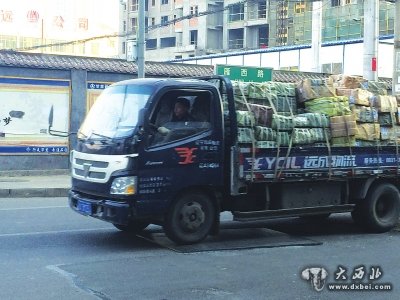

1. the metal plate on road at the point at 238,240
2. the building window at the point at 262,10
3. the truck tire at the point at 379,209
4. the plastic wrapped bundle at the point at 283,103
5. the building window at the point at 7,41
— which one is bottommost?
the metal plate on road at the point at 238,240

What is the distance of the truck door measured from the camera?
798 centimetres

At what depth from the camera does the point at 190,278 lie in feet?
21.9

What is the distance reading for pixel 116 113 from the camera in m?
8.30

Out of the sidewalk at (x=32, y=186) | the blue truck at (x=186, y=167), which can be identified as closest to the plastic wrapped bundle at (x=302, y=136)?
the blue truck at (x=186, y=167)

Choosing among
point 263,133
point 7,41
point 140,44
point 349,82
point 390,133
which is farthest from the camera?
point 7,41

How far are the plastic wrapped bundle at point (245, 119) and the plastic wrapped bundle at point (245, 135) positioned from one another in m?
0.07

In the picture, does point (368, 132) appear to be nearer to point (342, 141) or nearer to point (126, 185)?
point (342, 141)

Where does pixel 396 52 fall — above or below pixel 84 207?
above

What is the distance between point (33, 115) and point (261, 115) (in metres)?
10.7

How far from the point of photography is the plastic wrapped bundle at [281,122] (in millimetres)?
8891

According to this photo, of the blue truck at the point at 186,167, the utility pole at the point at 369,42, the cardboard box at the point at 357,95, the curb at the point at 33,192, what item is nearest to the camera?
the blue truck at the point at 186,167

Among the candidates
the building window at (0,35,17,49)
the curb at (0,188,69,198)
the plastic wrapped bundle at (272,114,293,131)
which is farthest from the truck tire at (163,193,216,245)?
the building window at (0,35,17,49)

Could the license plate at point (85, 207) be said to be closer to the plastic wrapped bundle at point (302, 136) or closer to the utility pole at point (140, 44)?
the plastic wrapped bundle at point (302, 136)

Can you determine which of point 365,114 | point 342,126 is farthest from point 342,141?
point 365,114
